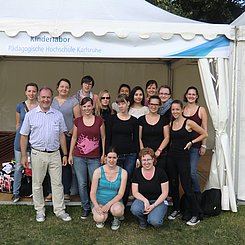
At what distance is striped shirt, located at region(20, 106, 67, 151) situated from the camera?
3863 mm

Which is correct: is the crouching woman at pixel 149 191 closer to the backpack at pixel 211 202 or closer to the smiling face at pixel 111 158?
the smiling face at pixel 111 158

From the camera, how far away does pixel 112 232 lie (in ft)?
12.4

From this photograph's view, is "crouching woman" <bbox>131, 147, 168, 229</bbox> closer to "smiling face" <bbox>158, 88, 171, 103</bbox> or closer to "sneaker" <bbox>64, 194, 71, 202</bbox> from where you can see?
"smiling face" <bbox>158, 88, 171, 103</bbox>

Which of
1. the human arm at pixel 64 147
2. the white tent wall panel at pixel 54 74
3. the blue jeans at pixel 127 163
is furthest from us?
the white tent wall panel at pixel 54 74

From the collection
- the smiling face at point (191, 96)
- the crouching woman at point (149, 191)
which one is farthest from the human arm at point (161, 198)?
the smiling face at point (191, 96)

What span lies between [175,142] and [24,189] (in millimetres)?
2016

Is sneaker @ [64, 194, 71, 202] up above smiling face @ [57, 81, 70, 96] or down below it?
below

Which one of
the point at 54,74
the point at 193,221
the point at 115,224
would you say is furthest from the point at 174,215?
the point at 54,74

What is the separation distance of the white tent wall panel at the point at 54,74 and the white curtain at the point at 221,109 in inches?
192

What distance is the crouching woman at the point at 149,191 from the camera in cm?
377

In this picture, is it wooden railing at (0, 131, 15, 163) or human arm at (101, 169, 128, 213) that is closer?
human arm at (101, 169, 128, 213)

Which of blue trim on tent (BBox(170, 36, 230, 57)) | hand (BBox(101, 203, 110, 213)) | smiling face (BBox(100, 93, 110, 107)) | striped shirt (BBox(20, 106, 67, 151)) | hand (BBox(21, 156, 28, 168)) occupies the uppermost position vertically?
blue trim on tent (BBox(170, 36, 230, 57))

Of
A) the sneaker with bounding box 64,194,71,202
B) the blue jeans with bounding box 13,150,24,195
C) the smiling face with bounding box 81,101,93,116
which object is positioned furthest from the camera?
the sneaker with bounding box 64,194,71,202

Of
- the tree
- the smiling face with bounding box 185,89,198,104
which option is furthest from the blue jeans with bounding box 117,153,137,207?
the tree
